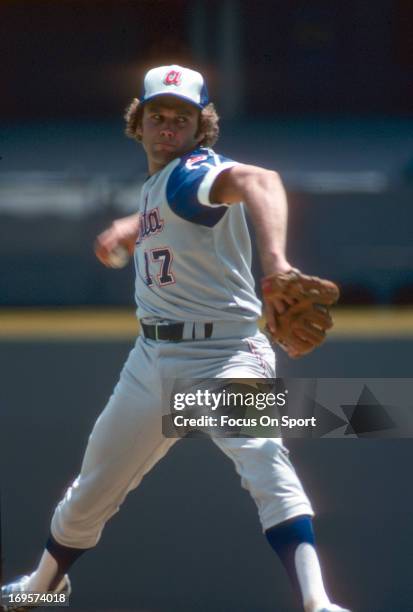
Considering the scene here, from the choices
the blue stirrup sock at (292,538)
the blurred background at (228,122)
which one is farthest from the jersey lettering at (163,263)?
the blurred background at (228,122)

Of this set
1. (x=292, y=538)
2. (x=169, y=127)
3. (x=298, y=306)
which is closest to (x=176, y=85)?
(x=169, y=127)

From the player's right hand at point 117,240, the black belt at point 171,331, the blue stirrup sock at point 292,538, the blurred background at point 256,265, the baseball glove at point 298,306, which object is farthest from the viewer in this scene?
the blurred background at point 256,265

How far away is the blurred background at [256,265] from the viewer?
2.69 m

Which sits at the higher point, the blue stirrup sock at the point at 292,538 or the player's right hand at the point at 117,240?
the player's right hand at the point at 117,240

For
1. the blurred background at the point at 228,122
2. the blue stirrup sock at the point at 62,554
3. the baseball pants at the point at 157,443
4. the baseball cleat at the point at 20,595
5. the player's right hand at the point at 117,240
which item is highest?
the blurred background at the point at 228,122

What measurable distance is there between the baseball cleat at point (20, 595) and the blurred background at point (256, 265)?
9.1 inches

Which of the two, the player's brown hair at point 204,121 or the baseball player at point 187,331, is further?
the player's brown hair at point 204,121

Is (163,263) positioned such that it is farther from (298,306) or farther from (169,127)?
(298,306)

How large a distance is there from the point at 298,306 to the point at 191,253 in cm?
31

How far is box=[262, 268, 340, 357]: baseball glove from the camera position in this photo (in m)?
1.75

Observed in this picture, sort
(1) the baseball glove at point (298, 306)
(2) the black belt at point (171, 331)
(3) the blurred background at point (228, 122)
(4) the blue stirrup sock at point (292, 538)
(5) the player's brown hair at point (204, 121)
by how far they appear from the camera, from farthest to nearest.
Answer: (3) the blurred background at point (228, 122)
(5) the player's brown hair at point (204, 121)
(2) the black belt at point (171, 331)
(4) the blue stirrup sock at point (292, 538)
(1) the baseball glove at point (298, 306)

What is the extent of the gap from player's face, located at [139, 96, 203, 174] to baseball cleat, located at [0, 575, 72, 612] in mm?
833

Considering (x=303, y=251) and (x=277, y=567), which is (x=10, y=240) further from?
(x=277, y=567)

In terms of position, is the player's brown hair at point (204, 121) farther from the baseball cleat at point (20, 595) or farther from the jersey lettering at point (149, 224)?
the baseball cleat at point (20, 595)
